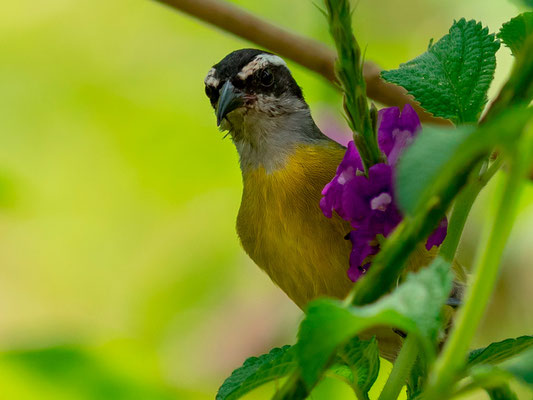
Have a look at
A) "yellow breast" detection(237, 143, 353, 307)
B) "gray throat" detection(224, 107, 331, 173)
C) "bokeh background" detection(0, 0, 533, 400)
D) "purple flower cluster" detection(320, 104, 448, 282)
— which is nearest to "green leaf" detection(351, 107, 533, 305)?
"purple flower cluster" detection(320, 104, 448, 282)

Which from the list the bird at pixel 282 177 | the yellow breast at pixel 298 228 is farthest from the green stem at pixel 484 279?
the yellow breast at pixel 298 228

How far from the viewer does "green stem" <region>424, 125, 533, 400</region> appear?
817mm

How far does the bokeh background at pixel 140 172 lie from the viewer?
4711mm

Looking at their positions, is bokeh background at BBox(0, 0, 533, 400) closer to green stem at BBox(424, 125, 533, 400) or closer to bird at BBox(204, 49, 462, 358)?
bird at BBox(204, 49, 462, 358)

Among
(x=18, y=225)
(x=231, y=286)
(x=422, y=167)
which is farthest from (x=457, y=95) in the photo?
(x=18, y=225)

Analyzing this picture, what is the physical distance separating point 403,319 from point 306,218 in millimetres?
2035

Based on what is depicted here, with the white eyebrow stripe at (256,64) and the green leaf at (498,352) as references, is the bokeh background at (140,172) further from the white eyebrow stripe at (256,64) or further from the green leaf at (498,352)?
the green leaf at (498,352)

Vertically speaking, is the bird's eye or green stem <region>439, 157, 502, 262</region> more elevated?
the bird's eye

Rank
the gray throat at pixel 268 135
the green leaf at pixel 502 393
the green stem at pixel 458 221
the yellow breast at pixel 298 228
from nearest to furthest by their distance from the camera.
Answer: the green leaf at pixel 502 393
the green stem at pixel 458 221
the yellow breast at pixel 298 228
the gray throat at pixel 268 135

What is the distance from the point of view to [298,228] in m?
2.87

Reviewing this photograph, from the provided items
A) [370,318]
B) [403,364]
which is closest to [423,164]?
[370,318]

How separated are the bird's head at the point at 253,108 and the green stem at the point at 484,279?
2468mm

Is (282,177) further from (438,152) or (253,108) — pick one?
(438,152)

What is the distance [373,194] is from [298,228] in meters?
1.53
